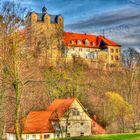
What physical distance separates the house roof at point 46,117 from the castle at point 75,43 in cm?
4046

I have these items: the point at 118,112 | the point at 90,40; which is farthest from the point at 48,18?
the point at 118,112

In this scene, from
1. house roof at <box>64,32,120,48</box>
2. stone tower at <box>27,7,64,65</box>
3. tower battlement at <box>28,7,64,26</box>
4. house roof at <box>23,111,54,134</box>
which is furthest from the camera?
house roof at <box>64,32,120,48</box>

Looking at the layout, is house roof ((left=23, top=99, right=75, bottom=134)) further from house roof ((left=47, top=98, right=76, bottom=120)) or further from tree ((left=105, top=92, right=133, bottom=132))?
tree ((left=105, top=92, right=133, bottom=132))

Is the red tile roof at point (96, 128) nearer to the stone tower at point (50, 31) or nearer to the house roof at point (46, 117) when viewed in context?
the house roof at point (46, 117)

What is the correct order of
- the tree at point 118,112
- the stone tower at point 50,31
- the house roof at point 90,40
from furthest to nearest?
the house roof at point 90,40 < the stone tower at point 50,31 < the tree at point 118,112

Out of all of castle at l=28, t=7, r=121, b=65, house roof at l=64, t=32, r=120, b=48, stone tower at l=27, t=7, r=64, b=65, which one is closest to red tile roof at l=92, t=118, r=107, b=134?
stone tower at l=27, t=7, r=64, b=65

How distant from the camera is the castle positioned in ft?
307

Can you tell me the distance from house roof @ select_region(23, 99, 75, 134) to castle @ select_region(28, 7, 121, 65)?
4046 cm

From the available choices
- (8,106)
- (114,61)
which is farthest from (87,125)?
(114,61)

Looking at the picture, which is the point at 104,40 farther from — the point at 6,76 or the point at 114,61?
the point at 6,76

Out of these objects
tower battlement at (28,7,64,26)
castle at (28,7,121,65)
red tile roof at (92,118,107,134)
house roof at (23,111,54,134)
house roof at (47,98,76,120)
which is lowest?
red tile roof at (92,118,107,134)

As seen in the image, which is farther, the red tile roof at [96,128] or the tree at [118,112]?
the tree at [118,112]

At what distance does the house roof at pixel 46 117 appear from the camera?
149 feet

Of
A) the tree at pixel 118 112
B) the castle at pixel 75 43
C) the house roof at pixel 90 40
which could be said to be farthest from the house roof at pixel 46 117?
the house roof at pixel 90 40
